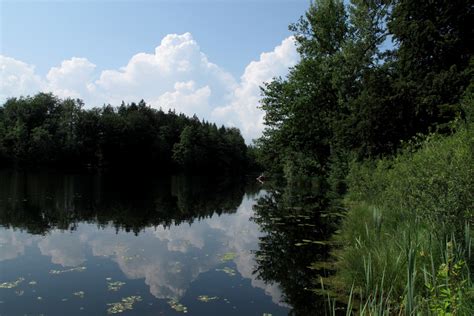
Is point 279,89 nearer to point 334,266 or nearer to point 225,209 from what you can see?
point 225,209

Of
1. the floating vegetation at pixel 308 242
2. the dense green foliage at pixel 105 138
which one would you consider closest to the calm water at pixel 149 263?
the floating vegetation at pixel 308 242

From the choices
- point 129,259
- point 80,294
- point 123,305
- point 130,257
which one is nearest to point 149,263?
point 129,259

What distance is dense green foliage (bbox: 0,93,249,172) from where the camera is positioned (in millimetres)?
72312

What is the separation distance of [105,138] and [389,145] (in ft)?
247

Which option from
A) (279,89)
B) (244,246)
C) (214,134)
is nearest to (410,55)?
(244,246)

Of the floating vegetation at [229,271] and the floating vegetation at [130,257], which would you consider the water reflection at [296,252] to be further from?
the floating vegetation at [130,257]

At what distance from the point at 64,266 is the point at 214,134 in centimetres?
10352

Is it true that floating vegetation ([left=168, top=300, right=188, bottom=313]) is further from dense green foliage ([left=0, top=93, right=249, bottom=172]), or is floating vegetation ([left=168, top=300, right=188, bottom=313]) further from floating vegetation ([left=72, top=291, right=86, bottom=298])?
dense green foliage ([left=0, top=93, right=249, bottom=172])

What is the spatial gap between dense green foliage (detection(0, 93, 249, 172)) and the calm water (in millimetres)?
55978

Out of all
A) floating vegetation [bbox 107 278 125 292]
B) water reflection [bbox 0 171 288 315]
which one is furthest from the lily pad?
water reflection [bbox 0 171 288 315]

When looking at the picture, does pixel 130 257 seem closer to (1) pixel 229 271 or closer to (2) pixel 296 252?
(1) pixel 229 271

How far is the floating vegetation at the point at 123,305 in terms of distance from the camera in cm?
805

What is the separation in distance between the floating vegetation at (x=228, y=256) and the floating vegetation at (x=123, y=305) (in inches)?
184

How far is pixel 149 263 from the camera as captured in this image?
1226cm
